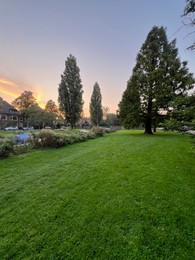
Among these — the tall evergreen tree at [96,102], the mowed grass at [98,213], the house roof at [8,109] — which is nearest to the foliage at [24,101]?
the house roof at [8,109]

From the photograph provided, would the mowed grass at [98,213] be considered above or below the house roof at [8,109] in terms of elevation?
below

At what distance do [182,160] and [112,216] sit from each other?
4.26 meters

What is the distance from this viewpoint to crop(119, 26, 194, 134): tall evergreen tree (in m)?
Answer: 13.6

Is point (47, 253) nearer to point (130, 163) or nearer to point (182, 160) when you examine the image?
point (130, 163)

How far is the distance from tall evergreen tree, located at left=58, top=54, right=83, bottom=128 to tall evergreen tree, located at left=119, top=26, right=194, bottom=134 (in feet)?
28.4

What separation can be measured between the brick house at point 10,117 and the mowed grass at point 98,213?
136ft

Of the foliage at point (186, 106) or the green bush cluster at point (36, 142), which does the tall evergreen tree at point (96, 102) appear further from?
the foliage at point (186, 106)

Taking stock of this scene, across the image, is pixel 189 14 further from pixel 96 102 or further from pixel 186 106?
pixel 96 102

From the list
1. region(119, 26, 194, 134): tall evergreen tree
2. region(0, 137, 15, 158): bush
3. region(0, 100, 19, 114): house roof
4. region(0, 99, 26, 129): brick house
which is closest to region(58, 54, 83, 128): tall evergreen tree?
region(119, 26, 194, 134): tall evergreen tree

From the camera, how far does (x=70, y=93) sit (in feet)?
72.0

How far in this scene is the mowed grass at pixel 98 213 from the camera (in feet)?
6.04

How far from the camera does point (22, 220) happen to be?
238cm

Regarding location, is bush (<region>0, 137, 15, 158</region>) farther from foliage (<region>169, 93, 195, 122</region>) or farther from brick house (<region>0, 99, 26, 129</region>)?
brick house (<region>0, 99, 26, 129</region>)

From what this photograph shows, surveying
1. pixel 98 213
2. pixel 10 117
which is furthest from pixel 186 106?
pixel 10 117
